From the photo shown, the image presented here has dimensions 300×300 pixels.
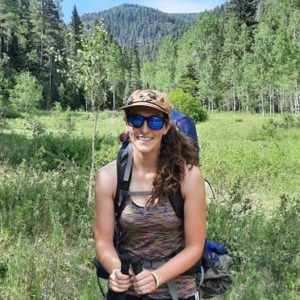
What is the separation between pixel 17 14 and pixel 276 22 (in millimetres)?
34823

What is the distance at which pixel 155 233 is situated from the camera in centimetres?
197

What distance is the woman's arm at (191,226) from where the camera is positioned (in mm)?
1916

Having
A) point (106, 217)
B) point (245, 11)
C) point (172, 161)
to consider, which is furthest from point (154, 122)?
point (245, 11)

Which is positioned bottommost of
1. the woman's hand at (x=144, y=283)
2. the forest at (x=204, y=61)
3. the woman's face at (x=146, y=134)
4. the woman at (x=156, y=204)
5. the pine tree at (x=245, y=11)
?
the woman's hand at (x=144, y=283)

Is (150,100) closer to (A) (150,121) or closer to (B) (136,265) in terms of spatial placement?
(A) (150,121)

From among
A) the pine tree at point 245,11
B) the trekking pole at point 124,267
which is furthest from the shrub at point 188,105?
the pine tree at point 245,11

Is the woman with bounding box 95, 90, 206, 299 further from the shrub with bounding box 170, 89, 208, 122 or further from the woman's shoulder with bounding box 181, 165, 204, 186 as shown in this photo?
the shrub with bounding box 170, 89, 208, 122

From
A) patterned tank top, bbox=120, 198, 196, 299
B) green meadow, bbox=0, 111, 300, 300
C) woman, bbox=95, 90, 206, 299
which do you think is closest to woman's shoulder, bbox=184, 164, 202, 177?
woman, bbox=95, 90, 206, 299

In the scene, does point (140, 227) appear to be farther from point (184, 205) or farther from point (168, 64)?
point (168, 64)

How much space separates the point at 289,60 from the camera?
138ft

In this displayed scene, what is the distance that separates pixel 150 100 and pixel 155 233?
510 millimetres

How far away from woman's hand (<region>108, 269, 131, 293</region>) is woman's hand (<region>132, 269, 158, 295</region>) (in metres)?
0.03

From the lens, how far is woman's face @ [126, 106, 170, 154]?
6.45 ft

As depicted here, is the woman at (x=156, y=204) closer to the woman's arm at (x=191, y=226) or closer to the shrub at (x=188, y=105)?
the woman's arm at (x=191, y=226)
